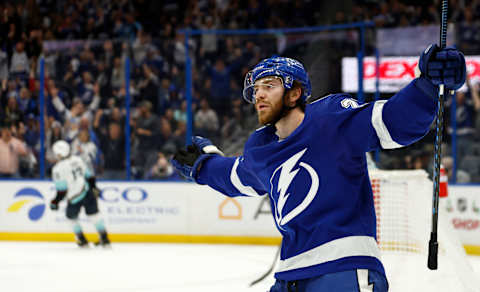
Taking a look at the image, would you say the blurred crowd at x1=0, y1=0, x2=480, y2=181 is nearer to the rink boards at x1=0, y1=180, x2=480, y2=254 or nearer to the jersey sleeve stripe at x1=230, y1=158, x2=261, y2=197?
the rink boards at x1=0, y1=180, x2=480, y2=254

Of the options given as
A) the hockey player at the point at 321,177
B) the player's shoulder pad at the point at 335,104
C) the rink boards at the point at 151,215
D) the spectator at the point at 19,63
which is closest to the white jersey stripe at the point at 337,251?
the hockey player at the point at 321,177

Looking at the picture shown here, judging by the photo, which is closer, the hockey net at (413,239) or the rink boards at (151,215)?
the hockey net at (413,239)

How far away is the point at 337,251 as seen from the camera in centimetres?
181

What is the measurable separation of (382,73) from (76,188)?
362cm

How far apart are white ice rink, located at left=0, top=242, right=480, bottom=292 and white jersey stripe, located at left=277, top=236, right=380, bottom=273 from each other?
3.49 m

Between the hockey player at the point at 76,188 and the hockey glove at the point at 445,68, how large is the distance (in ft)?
20.6

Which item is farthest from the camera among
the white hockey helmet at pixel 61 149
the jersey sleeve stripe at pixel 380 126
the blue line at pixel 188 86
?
the blue line at pixel 188 86

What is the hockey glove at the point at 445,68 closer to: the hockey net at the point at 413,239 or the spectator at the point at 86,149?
the hockey net at the point at 413,239

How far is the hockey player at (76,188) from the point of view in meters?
7.44

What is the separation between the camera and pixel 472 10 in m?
9.13

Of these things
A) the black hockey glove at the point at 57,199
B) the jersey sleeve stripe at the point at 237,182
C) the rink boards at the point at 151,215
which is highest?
the jersey sleeve stripe at the point at 237,182

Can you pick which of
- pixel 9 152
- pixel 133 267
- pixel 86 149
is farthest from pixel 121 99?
pixel 133 267

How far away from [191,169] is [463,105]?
17.5 feet

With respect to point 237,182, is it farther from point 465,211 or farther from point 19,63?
point 19,63
